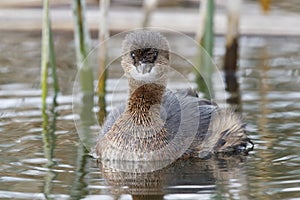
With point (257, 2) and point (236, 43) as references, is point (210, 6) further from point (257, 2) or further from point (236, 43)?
point (257, 2)

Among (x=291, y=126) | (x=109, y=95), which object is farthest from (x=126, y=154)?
(x=109, y=95)

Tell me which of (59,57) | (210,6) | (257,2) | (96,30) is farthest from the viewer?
(257,2)

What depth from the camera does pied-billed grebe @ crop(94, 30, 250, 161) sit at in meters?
8.02

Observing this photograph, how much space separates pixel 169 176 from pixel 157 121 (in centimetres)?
95

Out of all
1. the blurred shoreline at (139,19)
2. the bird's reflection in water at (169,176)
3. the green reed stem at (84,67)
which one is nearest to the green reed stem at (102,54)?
the green reed stem at (84,67)

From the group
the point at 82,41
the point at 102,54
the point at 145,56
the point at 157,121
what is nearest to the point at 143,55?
the point at 145,56

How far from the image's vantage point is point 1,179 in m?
7.33

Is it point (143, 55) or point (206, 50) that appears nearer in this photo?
point (143, 55)

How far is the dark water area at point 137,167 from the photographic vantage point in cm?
698

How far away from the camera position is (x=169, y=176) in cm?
752

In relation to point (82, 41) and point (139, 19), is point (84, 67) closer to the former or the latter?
point (82, 41)

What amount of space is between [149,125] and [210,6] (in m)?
2.62

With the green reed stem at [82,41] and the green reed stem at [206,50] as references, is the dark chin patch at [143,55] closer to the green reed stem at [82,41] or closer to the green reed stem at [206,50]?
the green reed stem at [82,41]

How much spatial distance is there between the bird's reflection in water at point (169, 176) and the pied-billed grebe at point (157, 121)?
0.14 meters
